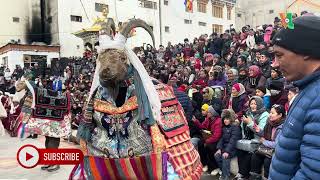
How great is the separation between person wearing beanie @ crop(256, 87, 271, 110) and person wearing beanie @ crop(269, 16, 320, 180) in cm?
446

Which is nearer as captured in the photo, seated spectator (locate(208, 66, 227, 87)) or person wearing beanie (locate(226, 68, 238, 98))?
person wearing beanie (locate(226, 68, 238, 98))

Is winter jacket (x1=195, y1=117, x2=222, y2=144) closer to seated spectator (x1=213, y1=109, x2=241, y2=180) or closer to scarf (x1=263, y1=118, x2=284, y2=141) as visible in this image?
seated spectator (x1=213, y1=109, x2=241, y2=180)

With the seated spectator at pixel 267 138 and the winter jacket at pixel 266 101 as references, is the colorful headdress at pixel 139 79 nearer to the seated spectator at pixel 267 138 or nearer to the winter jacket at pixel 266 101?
the seated spectator at pixel 267 138

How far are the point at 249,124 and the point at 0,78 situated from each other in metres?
19.4

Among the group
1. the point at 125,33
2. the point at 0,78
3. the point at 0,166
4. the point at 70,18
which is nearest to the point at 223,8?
the point at 70,18

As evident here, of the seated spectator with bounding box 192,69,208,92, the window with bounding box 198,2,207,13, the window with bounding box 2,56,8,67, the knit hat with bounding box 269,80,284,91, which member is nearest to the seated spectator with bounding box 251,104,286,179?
the knit hat with bounding box 269,80,284,91

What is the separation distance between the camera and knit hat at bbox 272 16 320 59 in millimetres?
1925

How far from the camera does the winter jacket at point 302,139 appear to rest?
1.81m

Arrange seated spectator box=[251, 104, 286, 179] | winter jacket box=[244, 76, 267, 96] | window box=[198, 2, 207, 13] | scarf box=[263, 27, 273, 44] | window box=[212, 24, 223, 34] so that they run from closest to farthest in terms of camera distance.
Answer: seated spectator box=[251, 104, 286, 179]
winter jacket box=[244, 76, 267, 96]
scarf box=[263, 27, 273, 44]
window box=[198, 2, 207, 13]
window box=[212, 24, 223, 34]

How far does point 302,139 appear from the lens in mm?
1901

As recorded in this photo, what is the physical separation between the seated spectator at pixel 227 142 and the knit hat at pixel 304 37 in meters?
4.27

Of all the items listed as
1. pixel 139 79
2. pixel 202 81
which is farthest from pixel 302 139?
pixel 202 81

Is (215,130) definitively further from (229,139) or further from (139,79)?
(139,79)

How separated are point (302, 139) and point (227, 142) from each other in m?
4.41
